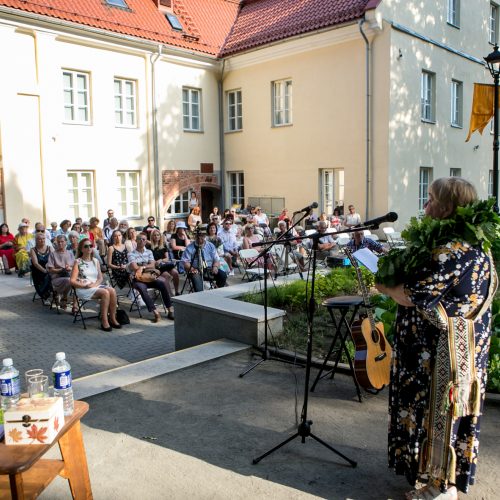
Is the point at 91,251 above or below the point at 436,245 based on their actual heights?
below

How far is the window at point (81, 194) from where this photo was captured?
1752 centimetres

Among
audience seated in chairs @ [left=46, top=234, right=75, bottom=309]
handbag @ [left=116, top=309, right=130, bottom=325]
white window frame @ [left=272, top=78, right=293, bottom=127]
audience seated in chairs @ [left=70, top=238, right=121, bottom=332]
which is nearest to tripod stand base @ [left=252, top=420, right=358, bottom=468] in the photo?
audience seated in chairs @ [left=70, top=238, right=121, bottom=332]

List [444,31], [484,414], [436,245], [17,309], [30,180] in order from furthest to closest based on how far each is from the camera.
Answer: [444,31] → [30,180] → [17,309] → [484,414] → [436,245]

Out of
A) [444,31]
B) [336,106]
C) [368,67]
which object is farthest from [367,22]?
[444,31]

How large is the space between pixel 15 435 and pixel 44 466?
43 centimetres

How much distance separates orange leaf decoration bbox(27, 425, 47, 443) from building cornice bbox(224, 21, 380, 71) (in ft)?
55.2

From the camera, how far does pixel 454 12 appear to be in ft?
67.9

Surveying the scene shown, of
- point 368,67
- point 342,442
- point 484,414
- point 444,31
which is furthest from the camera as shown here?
point 444,31

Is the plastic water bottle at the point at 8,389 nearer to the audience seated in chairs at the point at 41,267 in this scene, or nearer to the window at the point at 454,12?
the audience seated in chairs at the point at 41,267

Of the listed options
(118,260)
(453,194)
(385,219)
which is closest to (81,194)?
(118,260)

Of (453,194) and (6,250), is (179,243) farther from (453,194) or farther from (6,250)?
(453,194)

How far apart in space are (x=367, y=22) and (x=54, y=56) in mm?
9475

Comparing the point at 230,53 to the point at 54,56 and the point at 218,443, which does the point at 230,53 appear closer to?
the point at 54,56

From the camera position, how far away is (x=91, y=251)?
9156 mm
